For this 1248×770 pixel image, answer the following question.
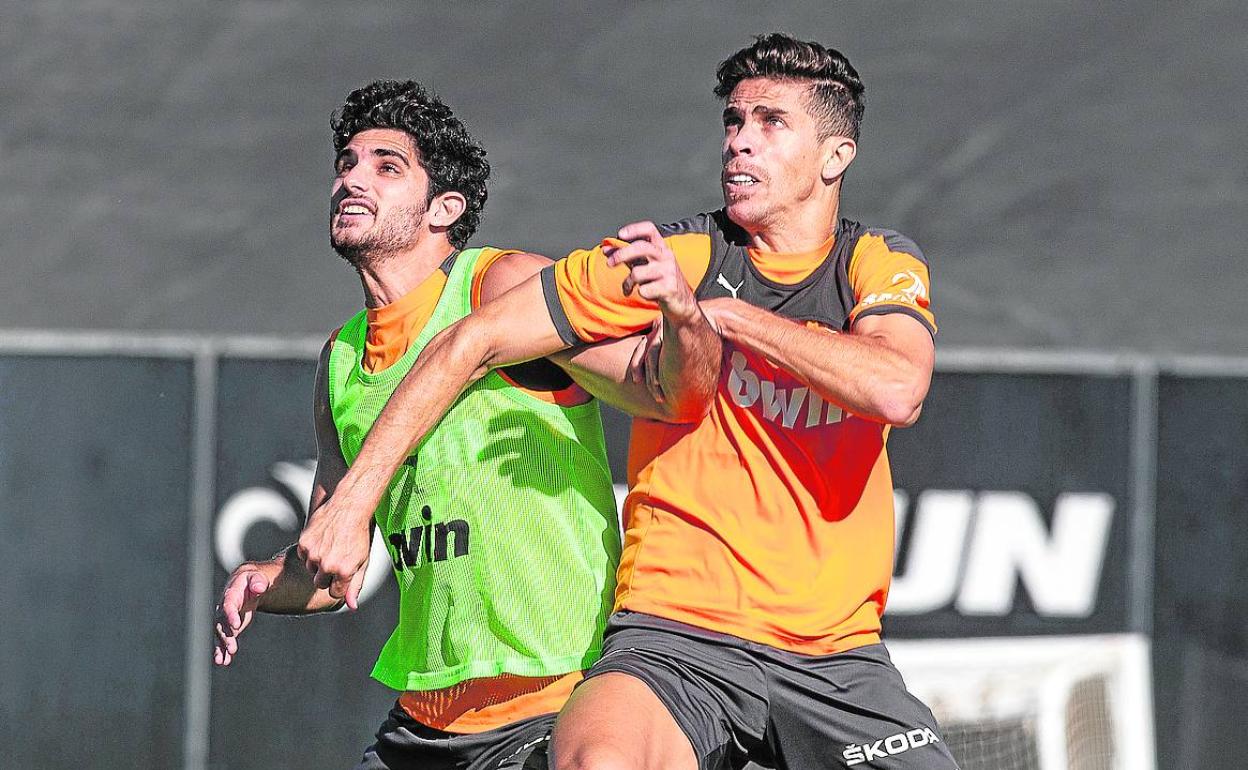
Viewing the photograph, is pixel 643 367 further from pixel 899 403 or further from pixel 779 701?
pixel 779 701

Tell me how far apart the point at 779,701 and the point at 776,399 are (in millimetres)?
631

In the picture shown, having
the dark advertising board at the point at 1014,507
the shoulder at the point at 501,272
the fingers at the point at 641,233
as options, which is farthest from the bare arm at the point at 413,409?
the dark advertising board at the point at 1014,507

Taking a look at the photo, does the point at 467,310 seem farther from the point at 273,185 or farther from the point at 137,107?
the point at 137,107

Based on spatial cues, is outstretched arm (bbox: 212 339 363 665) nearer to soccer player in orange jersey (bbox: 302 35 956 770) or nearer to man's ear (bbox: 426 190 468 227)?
man's ear (bbox: 426 190 468 227)

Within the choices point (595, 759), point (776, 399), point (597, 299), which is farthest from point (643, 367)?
point (595, 759)

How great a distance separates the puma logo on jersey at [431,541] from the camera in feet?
12.6

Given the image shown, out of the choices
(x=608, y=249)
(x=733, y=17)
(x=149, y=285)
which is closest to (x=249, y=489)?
(x=149, y=285)

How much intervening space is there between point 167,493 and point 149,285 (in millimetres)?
1914

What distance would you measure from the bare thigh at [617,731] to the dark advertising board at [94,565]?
3.45 meters

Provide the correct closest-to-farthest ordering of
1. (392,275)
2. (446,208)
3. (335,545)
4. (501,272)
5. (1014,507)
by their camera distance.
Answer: (335,545) < (501,272) < (392,275) < (446,208) < (1014,507)

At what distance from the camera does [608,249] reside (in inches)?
134

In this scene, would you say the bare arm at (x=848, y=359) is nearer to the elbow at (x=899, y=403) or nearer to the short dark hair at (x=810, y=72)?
the elbow at (x=899, y=403)

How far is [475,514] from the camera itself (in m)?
3.83

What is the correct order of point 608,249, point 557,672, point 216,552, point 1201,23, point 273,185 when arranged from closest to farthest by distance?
point 608,249
point 557,672
point 216,552
point 273,185
point 1201,23
